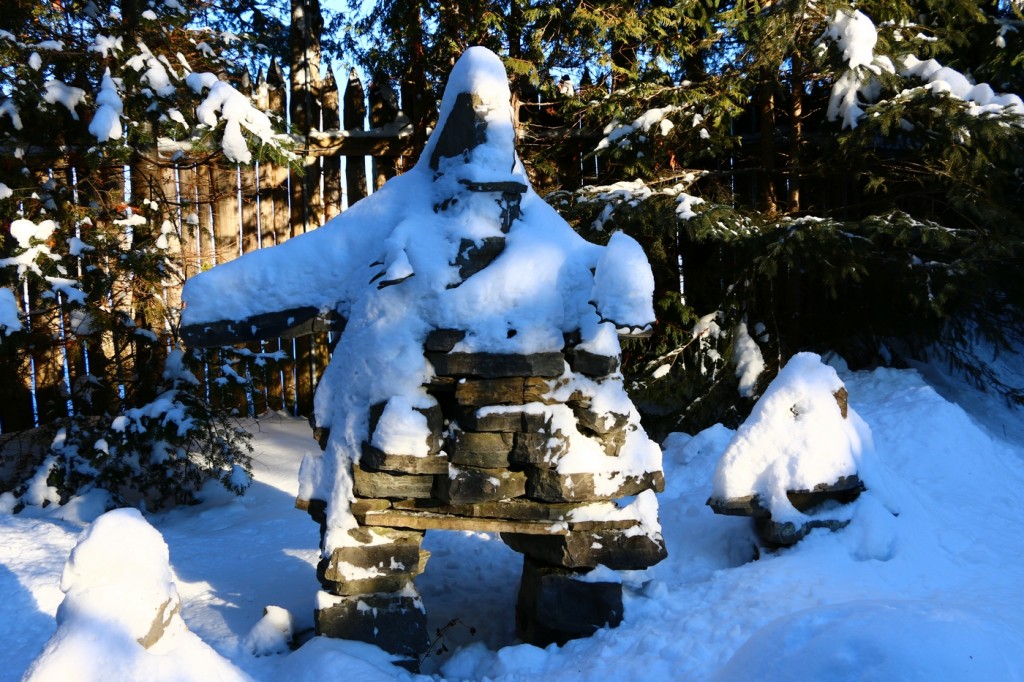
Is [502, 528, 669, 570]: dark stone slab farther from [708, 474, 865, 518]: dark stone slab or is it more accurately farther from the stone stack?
[708, 474, 865, 518]: dark stone slab

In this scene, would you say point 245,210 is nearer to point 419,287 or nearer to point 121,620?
point 419,287

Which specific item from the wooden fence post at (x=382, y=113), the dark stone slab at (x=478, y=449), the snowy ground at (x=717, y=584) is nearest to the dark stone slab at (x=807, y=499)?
the snowy ground at (x=717, y=584)

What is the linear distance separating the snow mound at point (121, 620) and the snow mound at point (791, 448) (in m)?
2.67

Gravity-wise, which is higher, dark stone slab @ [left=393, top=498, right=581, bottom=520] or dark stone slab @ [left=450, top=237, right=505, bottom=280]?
dark stone slab @ [left=450, top=237, right=505, bottom=280]

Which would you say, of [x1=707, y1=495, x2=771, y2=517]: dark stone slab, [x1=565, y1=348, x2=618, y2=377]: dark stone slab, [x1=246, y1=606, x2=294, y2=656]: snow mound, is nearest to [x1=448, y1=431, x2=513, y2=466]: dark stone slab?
[x1=565, y1=348, x2=618, y2=377]: dark stone slab

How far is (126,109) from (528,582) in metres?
4.55

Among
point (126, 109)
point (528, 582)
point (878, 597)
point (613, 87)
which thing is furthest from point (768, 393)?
point (126, 109)

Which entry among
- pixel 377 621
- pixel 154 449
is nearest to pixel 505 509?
pixel 377 621

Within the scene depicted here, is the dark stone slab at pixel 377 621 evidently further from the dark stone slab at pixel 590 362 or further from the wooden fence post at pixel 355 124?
the wooden fence post at pixel 355 124

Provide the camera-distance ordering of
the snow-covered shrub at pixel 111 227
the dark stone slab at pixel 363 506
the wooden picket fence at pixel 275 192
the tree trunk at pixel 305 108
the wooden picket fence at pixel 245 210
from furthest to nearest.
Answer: the tree trunk at pixel 305 108 → the wooden picket fence at pixel 275 192 → the wooden picket fence at pixel 245 210 → the snow-covered shrub at pixel 111 227 → the dark stone slab at pixel 363 506

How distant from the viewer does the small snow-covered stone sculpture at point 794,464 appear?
4000mm

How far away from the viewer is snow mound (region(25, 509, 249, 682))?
2.25 metres

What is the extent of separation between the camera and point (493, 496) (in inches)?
140

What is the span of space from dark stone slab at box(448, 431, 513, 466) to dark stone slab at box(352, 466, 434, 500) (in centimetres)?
16
